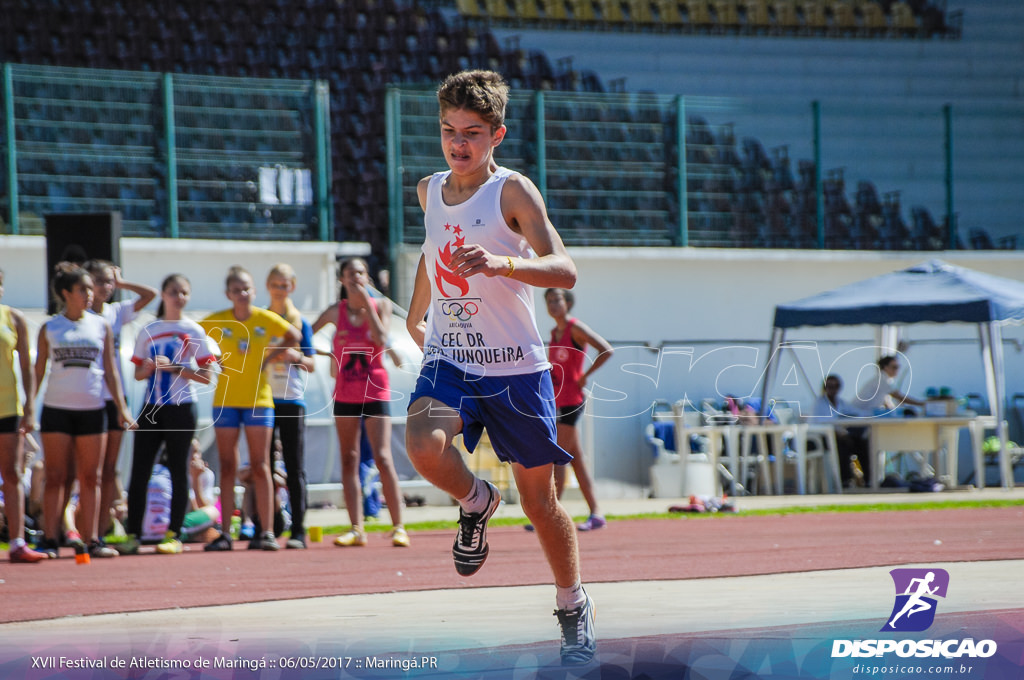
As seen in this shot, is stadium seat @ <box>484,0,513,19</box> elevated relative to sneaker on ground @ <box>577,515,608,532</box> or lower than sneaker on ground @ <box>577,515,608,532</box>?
elevated

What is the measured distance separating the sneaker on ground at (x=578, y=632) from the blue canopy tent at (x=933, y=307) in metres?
10.1

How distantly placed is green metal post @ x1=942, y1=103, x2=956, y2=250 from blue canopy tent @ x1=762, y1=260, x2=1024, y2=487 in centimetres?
566

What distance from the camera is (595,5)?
24.8 m

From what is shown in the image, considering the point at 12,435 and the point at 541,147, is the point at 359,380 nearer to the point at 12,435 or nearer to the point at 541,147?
the point at 12,435

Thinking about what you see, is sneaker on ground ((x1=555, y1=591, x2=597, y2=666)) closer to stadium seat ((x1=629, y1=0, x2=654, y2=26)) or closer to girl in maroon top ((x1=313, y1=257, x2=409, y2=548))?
girl in maroon top ((x1=313, y1=257, x2=409, y2=548))

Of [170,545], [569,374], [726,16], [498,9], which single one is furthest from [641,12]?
[170,545]

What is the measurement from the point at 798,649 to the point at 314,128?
14616 millimetres

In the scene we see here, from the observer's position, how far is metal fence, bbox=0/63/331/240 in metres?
16.2

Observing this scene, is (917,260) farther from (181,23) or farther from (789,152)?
(181,23)

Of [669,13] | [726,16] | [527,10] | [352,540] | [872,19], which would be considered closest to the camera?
[352,540]

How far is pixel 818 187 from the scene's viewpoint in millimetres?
20297

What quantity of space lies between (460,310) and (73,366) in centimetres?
487

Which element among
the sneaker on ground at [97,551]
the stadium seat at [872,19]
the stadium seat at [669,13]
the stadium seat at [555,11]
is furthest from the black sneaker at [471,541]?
the stadium seat at [872,19]

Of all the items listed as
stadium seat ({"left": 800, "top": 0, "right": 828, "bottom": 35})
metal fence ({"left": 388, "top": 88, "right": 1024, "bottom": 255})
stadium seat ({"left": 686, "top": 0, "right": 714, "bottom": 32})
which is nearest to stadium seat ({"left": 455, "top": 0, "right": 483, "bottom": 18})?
stadium seat ({"left": 686, "top": 0, "right": 714, "bottom": 32})
